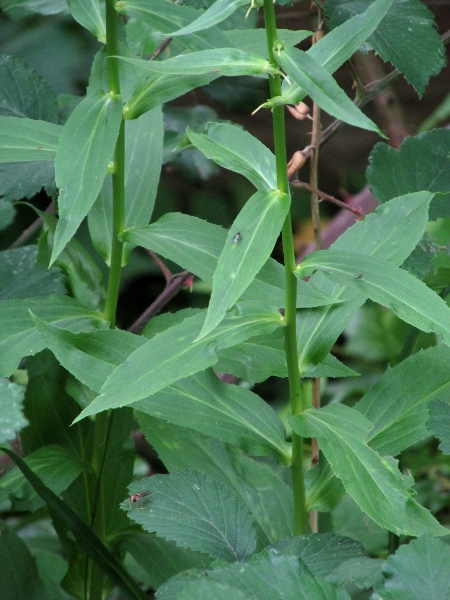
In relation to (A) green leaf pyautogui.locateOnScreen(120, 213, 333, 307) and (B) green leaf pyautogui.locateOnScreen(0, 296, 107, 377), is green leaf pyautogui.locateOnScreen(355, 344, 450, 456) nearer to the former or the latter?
(A) green leaf pyautogui.locateOnScreen(120, 213, 333, 307)

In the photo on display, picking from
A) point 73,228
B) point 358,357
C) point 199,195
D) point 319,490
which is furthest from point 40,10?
point 199,195

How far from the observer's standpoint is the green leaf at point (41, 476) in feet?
2.65

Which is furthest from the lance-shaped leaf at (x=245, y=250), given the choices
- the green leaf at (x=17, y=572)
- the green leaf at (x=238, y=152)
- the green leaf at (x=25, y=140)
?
the green leaf at (x=17, y=572)

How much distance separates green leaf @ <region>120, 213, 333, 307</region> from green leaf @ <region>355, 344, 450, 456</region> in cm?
13

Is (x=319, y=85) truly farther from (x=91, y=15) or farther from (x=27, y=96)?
(x=27, y=96)

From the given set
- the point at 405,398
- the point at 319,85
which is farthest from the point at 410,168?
the point at 319,85

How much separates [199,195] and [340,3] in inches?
70.4

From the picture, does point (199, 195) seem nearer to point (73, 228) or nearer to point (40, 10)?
point (40, 10)

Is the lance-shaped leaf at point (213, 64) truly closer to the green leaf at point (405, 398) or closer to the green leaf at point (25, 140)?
the green leaf at point (25, 140)

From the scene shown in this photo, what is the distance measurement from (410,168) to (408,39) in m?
0.16

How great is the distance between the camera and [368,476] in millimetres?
643

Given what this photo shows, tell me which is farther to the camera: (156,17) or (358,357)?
(358,357)

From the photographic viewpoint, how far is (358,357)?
1.76 meters

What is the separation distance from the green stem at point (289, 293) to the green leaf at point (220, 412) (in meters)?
0.03
